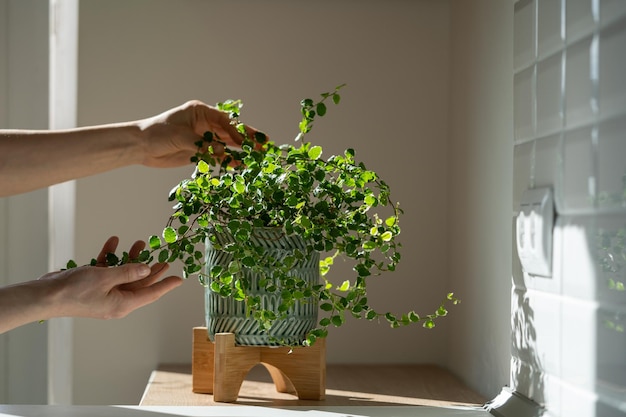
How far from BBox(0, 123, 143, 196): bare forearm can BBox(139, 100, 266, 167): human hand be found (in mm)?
26

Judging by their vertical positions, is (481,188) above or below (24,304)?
above

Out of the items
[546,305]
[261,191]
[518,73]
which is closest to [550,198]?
[546,305]

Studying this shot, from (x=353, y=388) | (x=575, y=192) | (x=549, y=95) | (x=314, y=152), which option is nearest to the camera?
(x=575, y=192)

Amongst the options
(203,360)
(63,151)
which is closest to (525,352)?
(203,360)

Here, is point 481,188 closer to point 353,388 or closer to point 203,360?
point 353,388

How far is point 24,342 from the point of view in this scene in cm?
A: 171

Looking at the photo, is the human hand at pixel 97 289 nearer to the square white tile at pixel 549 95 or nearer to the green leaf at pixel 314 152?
the green leaf at pixel 314 152

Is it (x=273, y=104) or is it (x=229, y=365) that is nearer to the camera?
(x=229, y=365)

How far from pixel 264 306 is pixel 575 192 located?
18.4 inches

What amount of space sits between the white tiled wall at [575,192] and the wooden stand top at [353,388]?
0.23 metres

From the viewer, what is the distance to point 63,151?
129 centimetres

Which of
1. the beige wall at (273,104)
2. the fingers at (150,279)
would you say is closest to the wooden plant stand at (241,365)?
the fingers at (150,279)

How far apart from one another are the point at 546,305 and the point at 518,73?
34 cm

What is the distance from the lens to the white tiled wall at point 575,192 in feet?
2.48
